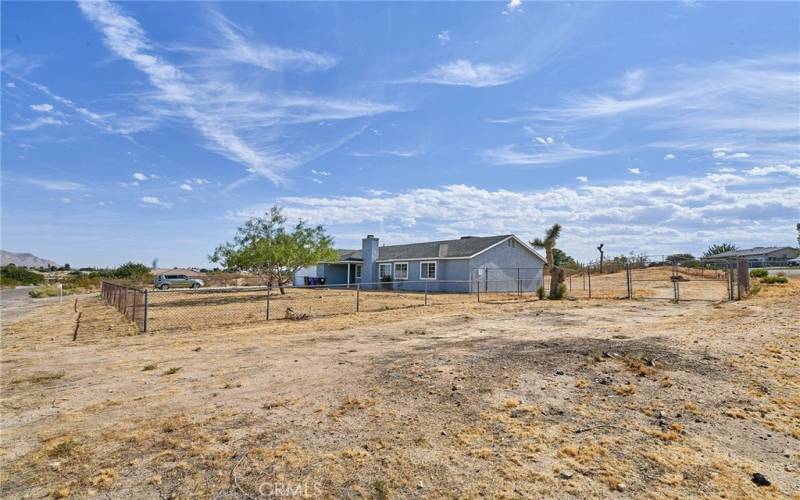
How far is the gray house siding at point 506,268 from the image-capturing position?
29.1 metres

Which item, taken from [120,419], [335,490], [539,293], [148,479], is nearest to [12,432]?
[120,419]

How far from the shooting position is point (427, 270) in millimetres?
31562

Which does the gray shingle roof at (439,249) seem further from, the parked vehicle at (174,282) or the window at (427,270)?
the parked vehicle at (174,282)

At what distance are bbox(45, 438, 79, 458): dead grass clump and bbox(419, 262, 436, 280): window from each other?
27.3 metres

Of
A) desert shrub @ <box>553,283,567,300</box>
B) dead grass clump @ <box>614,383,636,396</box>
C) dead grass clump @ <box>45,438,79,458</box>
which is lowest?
dead grass clump @ <box>45,438,79,458</box>

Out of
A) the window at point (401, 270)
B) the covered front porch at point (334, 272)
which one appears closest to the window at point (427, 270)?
the window at point (401, 270)

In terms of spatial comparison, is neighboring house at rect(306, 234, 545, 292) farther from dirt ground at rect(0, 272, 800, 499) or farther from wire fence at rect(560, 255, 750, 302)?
dirt ground at rect(0, 272, 800, 499)

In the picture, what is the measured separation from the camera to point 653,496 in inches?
126

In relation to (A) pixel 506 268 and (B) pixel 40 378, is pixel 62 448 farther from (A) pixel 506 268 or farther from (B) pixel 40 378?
(A) pixel 506 268

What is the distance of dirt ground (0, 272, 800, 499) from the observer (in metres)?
3.47

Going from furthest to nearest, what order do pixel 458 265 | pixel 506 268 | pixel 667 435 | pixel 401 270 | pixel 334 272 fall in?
pixel 334 272
pixel 401 270
pixel 506 268
pixel 458 265
pixel 667 435

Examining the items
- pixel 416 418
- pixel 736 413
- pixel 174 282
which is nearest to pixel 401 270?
pixel 174 282

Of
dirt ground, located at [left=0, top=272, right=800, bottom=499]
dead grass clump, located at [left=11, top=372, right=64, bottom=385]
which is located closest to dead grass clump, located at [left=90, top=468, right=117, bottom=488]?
dirt ground, located at [left=0, top=272, right=800, bottom=499]

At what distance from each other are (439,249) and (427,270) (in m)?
2.17
